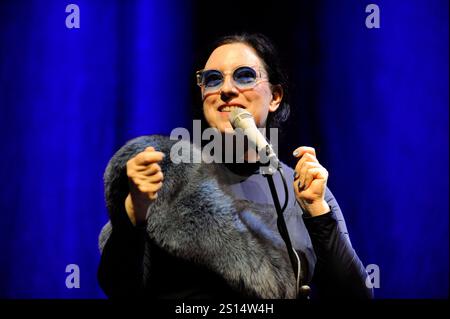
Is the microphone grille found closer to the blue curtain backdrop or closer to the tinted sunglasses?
the tinted sunglasses

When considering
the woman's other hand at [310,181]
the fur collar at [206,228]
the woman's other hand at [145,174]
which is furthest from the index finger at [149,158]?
the woman's other hand at [310,181]

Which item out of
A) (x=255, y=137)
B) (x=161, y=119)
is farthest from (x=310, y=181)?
(x=161, y=119)

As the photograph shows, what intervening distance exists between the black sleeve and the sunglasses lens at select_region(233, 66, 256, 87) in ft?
1.36

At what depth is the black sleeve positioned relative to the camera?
3.79 feet

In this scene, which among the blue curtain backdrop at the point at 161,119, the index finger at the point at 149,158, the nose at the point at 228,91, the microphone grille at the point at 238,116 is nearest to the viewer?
the index finger at the point at 149,158

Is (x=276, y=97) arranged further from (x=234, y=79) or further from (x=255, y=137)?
(x=255, y=137)

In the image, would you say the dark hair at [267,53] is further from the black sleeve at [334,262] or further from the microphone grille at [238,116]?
the black sleeve at [334,262]

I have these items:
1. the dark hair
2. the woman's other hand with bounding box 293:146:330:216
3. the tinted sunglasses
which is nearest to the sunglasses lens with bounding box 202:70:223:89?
the tinted sunglasses

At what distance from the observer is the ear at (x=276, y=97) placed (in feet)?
5.01

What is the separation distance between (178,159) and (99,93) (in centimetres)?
59

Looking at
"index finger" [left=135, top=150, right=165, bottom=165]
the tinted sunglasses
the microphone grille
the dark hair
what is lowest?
"index finger" [left=135, top=150, right=165, bottom=165]

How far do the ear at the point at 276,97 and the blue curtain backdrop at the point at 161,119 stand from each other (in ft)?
0.85

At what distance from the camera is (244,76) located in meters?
1.36
